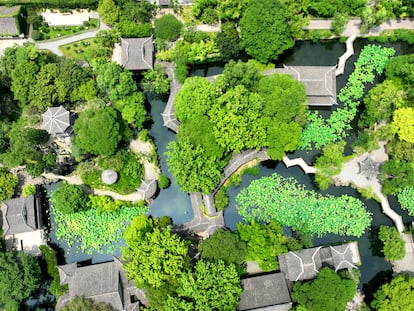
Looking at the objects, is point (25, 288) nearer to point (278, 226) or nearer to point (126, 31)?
point (278, 226)

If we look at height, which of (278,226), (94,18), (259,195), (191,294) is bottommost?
(191,294)

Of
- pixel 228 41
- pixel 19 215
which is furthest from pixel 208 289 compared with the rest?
pixel 228 41

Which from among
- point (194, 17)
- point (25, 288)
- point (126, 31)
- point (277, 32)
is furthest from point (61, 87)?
point (277, 32)

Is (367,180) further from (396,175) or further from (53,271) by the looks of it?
(53,271)

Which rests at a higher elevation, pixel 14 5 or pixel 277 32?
pixel 14 5

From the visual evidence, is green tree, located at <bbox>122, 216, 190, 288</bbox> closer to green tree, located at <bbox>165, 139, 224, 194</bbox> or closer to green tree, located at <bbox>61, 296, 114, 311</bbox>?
green tree, located at <bbox>61, 296, 114, 311</bbox>

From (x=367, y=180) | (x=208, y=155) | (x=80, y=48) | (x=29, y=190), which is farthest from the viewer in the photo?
(x=80, y=48)

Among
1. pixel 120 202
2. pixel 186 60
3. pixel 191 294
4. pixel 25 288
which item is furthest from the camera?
pixel 186 60
